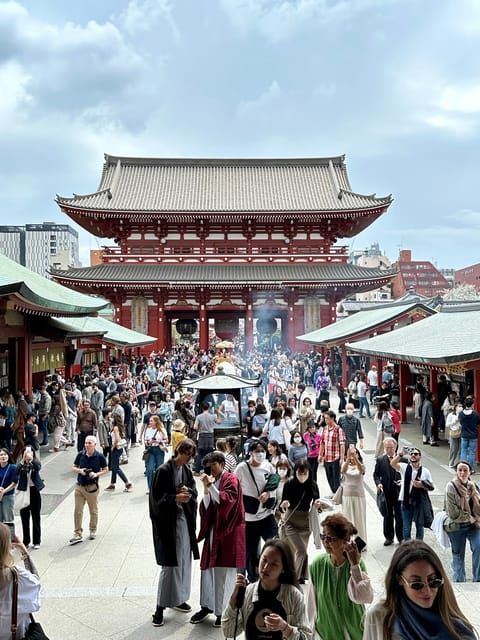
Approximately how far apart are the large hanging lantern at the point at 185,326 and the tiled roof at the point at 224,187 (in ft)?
31.9

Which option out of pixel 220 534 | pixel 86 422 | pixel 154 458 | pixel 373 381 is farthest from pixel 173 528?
pixel 373 381

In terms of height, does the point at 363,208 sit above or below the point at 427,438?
above

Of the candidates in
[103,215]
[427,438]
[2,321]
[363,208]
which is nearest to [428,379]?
[427,438]

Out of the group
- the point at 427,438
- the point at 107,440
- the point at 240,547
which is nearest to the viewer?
the point at 240,547

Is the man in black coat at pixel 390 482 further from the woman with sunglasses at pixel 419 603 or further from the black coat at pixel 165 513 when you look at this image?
the woman with sunglasses at pixel 419 603

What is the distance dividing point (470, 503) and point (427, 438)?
8212 millimetres

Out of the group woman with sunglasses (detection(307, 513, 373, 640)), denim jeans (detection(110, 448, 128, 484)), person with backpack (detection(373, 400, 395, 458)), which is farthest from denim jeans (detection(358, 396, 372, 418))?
woman with sunglasses (detection(307, 513, 373, 640))

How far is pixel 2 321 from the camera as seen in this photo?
507 inches

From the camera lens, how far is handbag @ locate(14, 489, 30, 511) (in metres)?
6.46

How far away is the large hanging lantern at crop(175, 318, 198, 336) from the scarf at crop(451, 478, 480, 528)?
115ft

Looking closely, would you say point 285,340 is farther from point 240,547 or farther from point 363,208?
point 240,547

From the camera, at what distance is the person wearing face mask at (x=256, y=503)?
18.4 ft

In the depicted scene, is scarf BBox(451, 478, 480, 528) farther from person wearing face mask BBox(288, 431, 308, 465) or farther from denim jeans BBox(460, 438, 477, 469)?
denim jeans BBox(460, 438, 477, 469)

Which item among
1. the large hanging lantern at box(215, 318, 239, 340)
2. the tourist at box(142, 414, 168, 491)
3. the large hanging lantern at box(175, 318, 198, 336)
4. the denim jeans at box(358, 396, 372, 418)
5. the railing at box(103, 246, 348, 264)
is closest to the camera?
the tourist at box(142, 414, 168, 491)
